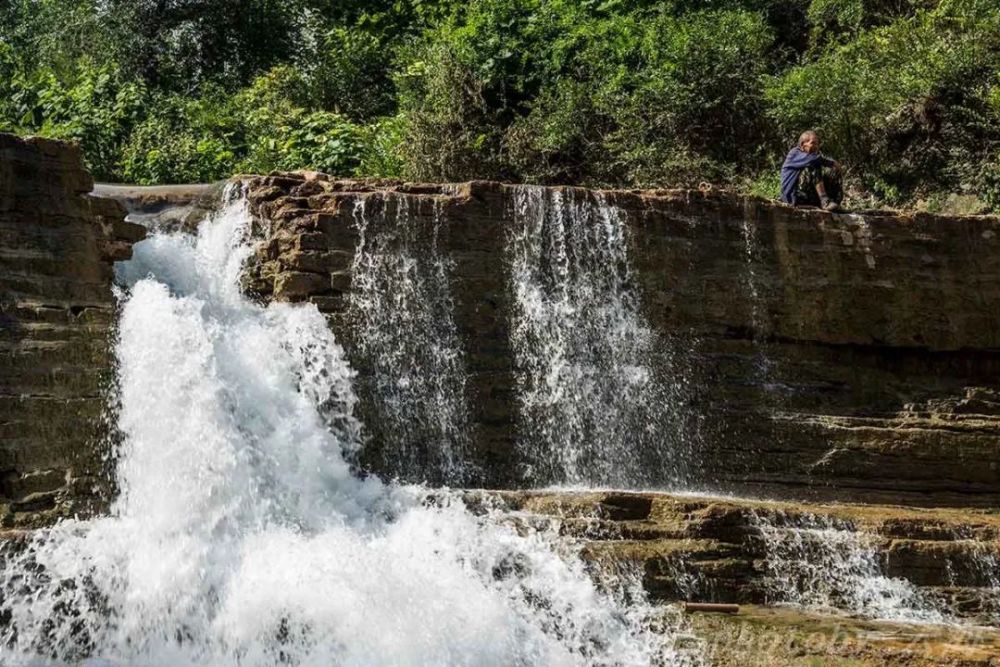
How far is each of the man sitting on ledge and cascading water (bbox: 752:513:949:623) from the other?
182 inches

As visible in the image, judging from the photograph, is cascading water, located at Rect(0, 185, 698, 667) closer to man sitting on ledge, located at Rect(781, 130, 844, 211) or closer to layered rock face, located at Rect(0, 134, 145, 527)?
layered rock face, located at Rect(0, 134, 145, 527)

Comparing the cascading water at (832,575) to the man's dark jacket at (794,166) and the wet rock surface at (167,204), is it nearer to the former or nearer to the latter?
the man's dark jacket at (794,166)

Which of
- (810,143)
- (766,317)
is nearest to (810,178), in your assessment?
(810,143)

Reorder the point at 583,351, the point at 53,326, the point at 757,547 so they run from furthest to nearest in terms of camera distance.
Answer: the point at 583,351
the point at 53,326
the point at 757,547

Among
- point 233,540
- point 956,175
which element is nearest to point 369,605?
point 233,540

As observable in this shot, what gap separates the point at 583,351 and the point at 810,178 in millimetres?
3329

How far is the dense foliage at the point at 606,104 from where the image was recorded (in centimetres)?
1816

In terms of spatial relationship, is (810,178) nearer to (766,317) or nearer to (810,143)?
(810,143)

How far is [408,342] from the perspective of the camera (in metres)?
12.4

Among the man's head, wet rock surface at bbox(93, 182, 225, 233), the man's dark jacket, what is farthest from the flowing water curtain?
the man's head

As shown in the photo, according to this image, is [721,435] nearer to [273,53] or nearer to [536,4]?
[536,4]

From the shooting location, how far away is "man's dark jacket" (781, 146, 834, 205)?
46.4 ft

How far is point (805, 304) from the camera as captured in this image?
44.9 feet

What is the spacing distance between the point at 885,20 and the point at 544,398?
37.6ft
